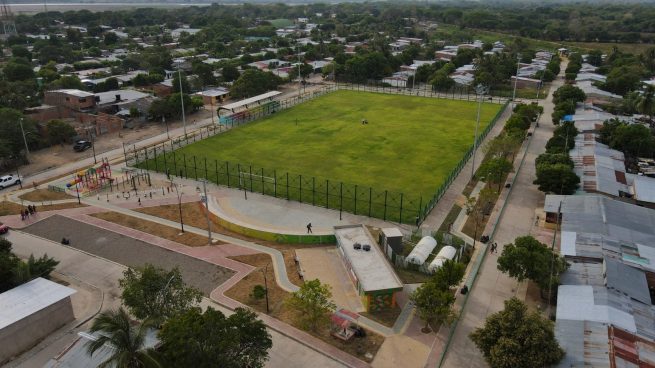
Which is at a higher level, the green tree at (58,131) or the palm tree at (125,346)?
the palm tree at (125,346)

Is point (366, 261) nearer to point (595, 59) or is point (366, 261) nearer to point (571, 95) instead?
point (571, 95)

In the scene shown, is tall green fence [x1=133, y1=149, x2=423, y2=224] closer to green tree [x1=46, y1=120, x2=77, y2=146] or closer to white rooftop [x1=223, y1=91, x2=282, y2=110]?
green tree [x1=46, y1=120, x2=77, y2=146]

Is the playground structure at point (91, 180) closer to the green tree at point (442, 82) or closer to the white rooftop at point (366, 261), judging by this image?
the white rooftop at point (366, 261)

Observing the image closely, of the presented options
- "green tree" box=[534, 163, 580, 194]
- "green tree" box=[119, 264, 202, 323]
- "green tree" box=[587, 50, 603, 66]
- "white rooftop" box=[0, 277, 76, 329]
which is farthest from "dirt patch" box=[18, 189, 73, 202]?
"green tree" box=[587, 50, 603, 66]

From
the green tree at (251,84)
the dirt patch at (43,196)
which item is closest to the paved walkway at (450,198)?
the dirt patch at (43,196)

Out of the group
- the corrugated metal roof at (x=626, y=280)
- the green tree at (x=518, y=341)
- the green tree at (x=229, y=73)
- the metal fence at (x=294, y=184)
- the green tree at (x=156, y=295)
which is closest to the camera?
the green tree at (x=518, y=341)
